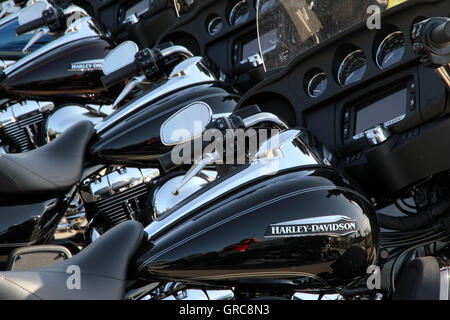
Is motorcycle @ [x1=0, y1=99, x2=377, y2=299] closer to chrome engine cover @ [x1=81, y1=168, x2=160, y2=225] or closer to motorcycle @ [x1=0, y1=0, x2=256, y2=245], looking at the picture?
motorcycle @ [x1=0, y1=0, x2=256, y2=245]

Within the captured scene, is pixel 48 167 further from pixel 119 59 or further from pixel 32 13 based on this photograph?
pixel 32 13

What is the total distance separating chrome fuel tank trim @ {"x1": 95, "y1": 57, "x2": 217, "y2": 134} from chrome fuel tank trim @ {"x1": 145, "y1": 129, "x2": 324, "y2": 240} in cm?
99

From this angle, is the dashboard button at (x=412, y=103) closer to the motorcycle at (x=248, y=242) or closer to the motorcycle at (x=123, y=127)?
the motorcycle at (x=248, y=242)

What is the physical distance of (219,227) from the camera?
1.75m

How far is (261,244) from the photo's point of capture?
1.74m

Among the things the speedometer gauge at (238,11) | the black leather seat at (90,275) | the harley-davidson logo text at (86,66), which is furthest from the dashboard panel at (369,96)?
the harley-davidson logo text at (86,66)

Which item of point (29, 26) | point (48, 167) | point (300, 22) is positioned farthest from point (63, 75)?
point (300, 22)

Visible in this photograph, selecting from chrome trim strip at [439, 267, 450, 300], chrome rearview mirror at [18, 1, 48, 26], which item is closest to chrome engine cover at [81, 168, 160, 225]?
chrome trim strip at [439, 267, 450, 300]

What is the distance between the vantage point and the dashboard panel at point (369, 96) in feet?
6.82

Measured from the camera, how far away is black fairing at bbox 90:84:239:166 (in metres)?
2.67

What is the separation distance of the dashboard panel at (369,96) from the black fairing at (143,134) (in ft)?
1.07

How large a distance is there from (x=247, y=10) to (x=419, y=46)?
5.58 ft
